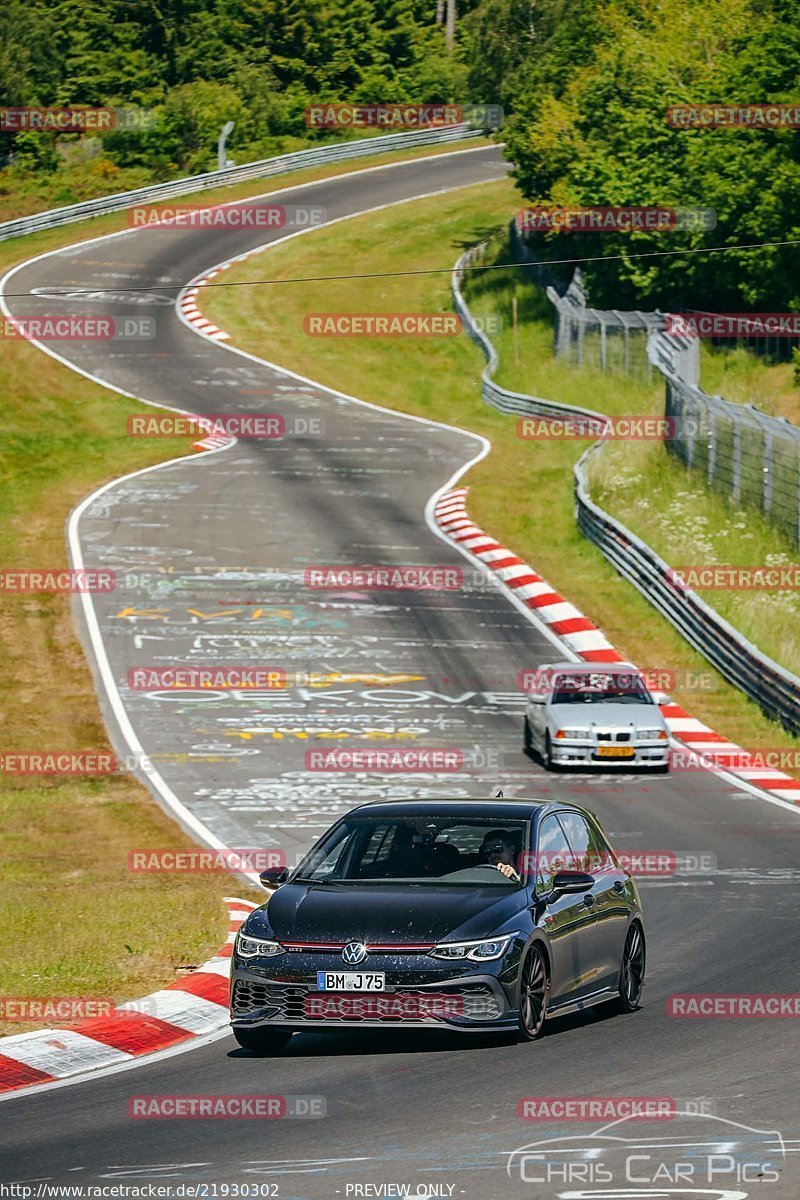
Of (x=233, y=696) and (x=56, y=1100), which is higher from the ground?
(x=56, y=1100)

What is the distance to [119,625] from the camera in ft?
115

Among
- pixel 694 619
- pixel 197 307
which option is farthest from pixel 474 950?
pixel 197 307

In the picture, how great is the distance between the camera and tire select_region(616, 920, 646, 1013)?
42.8 ft

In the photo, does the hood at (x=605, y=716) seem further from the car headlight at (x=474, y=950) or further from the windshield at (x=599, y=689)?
the car headlight at (x=474, y=950)

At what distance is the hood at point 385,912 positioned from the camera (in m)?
Answer: 11.3

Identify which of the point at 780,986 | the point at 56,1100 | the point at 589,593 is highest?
the point at 56,1100

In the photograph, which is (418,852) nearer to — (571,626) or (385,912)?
(385,912)

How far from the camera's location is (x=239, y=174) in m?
82.6

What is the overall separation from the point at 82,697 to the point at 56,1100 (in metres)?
20.1

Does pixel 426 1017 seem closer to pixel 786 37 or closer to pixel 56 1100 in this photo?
pixel 56 1100

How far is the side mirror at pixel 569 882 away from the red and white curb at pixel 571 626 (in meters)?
12.8

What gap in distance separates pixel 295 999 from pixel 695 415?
108ft

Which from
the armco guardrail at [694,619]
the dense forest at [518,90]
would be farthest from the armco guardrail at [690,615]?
the dense forest at [518,90]

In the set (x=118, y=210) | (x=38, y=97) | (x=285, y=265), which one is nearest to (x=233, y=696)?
(x=285, y=265)
